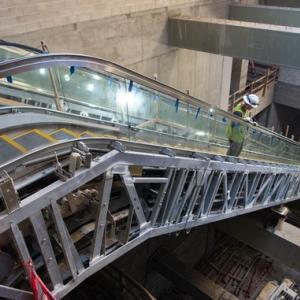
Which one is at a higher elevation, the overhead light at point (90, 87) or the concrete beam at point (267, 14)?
the concrete beam at point (267, 14)

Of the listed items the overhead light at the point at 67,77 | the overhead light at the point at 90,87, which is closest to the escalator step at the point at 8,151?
the overhead light at the point at 67,77

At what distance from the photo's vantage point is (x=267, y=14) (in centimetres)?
1059

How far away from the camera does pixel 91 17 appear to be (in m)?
7.51

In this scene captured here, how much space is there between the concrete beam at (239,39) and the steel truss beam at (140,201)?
139 inches

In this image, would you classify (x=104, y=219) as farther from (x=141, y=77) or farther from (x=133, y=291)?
(x=133, y=291)

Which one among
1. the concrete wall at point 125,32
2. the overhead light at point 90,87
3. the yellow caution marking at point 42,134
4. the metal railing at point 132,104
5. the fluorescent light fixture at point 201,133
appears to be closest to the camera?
the yellow caution marking at point 42,134

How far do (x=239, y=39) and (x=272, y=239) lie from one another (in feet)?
16.6

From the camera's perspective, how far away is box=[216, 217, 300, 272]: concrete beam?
20.2ft

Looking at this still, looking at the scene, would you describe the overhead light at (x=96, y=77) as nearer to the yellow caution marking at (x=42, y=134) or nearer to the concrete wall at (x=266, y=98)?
the yellow caution marking at (x=42, y=134)

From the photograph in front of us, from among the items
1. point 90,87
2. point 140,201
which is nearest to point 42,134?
point 140,201

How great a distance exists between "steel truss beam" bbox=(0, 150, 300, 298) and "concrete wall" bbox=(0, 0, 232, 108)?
4.59m

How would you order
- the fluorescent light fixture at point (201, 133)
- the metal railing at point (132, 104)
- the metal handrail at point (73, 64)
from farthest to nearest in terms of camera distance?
the fluorescent light fixture at point (201, 133) < the metal railing at point (132, 104) < the metal handrail at point (73, 64)

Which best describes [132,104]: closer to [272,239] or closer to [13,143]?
[13,143]

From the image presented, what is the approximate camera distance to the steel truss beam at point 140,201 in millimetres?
2002
